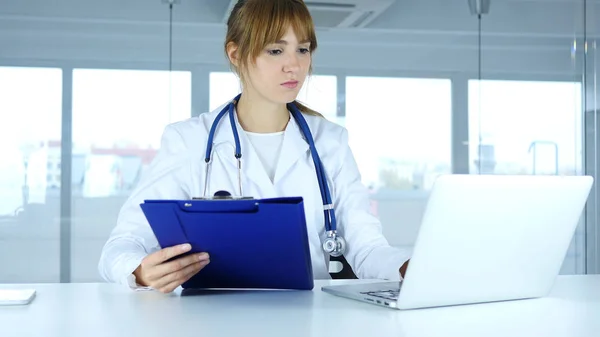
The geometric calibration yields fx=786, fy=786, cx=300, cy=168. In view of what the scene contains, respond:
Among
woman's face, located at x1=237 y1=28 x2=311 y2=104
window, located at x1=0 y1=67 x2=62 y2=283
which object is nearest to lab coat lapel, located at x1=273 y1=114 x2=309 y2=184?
woman's face, located at x1=237 y1=28 x2=311 y2=104

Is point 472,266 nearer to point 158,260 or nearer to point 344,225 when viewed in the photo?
point 158,260

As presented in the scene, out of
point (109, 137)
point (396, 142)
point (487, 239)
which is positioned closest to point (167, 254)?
point (487, 239)

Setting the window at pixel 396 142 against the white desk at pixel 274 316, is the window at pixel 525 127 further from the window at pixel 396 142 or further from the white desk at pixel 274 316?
the white desk at pixel 274 316

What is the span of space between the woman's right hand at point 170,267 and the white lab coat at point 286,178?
1.83 ft

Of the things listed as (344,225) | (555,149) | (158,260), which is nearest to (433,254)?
(158,260)

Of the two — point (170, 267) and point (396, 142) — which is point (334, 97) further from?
point (170, 267)

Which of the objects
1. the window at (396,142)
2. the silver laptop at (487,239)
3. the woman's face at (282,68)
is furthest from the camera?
the window at (396,142)

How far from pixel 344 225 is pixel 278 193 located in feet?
0.73

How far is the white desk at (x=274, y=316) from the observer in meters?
1.23

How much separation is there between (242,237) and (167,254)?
0.56 ft

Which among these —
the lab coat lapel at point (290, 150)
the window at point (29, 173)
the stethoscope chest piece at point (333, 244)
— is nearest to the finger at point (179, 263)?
the stethoscope chest piece at point (333, 244)

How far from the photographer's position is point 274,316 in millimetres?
1381

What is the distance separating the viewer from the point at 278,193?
2.36 metres

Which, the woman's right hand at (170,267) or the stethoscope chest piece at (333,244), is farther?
the stethoscope chest piece at (333,244)
